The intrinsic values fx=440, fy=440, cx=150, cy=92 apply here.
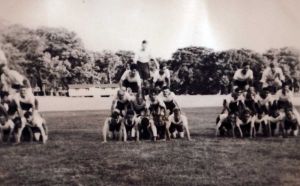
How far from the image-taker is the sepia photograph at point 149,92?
129 inches

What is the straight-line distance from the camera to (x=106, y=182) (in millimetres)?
3154

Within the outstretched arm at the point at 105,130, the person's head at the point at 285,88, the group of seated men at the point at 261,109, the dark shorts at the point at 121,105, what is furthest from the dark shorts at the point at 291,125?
the outstretched arm at the point at 105,130

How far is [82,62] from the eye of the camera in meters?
3.38

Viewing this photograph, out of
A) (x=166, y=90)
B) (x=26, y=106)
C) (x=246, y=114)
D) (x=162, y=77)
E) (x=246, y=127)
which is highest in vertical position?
(x=162, y=77)

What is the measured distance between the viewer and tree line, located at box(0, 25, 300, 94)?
10.9 feet

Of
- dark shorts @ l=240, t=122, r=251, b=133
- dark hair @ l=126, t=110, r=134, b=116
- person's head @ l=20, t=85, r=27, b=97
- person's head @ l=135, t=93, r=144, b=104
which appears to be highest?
person's head @ l=20, t=85, r=27, b=97

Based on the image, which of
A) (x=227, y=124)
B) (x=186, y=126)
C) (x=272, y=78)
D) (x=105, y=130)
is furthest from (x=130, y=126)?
(x=272, y=78)

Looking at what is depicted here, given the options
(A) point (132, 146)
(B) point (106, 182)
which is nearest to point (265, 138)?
(A) point (132, 146)

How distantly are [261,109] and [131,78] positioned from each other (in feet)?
3.73

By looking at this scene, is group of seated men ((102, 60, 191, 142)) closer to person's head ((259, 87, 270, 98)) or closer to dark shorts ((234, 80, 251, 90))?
dark shorts ((234, 80, 251, 90))

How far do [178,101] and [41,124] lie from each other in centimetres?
108

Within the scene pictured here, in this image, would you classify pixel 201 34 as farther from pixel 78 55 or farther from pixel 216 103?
pixel 78 55

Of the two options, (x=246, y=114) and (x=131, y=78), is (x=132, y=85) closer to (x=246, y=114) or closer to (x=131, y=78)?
(x=131, y=78)

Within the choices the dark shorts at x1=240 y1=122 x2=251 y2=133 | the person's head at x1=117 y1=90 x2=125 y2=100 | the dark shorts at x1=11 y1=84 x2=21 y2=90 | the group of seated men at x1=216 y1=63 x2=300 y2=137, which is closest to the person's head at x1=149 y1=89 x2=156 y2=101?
the person's head at x1=117 y1=90 x2=125 y2=100
